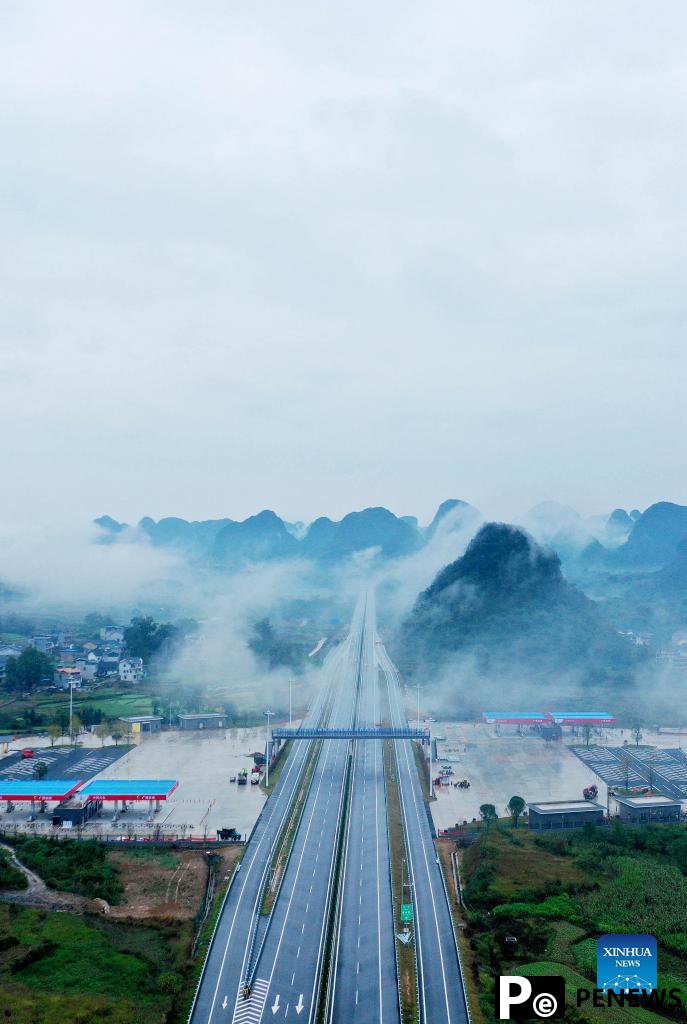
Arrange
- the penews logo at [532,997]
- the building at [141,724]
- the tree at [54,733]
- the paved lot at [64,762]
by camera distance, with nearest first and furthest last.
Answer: the penews logo at [532,997], the paved lot at [64,762], the tree at [54,733], the building at [141,724]

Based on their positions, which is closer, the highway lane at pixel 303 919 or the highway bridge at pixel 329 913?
the highway lane at pixel 303 919

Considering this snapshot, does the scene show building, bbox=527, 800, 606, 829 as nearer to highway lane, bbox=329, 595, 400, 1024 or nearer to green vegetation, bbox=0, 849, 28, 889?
highway lane, bbox=329, 595, 400, 1024

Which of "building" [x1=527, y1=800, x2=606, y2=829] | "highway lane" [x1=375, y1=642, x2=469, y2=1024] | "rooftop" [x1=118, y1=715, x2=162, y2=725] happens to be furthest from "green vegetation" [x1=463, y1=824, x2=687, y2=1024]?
"rooftop" [x1=118, y1=715, x2=162, y2=725]

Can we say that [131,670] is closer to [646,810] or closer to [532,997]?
[646,810]

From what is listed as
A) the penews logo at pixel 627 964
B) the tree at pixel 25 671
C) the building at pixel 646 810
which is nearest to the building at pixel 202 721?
the tree at pixel 25 671

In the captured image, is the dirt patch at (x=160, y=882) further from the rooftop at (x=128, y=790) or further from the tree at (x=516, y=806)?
the tree at (x=516, y=806)

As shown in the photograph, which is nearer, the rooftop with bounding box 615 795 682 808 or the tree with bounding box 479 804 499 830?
the tree with bounding box 479 804 499 830

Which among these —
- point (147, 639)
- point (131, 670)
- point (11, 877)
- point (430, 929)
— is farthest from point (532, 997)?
point (147, 639)
